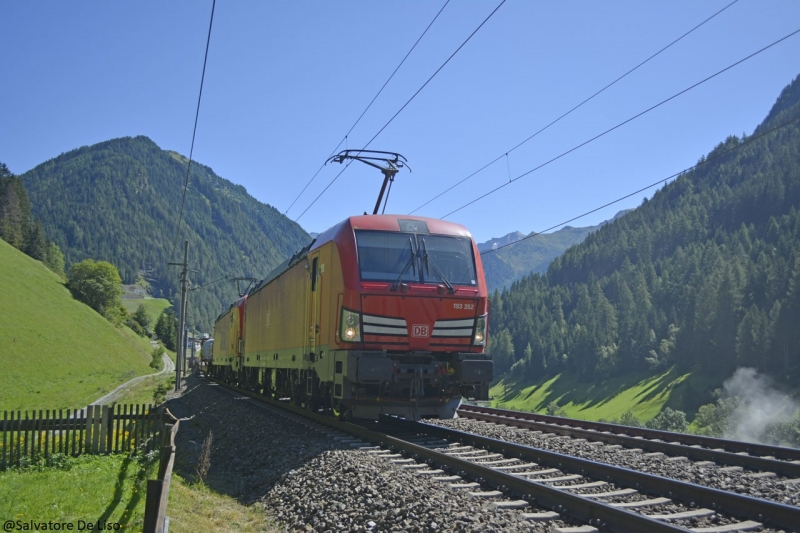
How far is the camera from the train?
463 inches

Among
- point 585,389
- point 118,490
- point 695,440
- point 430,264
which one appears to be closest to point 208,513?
point 118,490

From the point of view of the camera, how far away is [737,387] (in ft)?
318

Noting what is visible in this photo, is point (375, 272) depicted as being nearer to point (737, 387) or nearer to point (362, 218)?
point (362, 218)

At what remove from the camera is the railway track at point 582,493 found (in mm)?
6027

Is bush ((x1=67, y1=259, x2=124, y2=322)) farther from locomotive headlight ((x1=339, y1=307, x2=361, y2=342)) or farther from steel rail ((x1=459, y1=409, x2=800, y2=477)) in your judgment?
steel rail ((x1=459, y1=409, x2=800, y2=477))

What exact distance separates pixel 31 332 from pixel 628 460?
65509 mm

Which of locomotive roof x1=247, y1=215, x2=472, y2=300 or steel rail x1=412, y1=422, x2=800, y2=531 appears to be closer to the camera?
steel rail x1=412, y1=422, x2=800, y2=531

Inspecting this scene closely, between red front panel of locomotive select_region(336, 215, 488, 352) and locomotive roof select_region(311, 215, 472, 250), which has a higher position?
locomotive roof select_region(311, 215, 472, 250)

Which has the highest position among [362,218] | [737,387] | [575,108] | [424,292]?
[575,108]

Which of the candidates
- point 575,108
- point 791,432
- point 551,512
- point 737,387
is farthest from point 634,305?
point 551,512

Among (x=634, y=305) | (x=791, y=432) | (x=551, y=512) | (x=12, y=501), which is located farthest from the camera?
(x=634, y=305)

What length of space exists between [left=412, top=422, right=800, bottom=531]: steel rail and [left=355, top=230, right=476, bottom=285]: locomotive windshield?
147 inches

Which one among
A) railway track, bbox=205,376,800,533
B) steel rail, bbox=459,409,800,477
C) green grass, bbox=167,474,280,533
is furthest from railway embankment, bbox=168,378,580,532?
steel rail, bbox=459,409,800,477

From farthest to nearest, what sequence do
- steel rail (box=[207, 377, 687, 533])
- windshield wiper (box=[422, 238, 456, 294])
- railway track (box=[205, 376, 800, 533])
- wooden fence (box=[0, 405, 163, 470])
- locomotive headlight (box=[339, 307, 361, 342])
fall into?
windshield wiper (box=[422, 238, 456, 294])
wooden fence (box=[0, 405, 163, 470])
locomotive headlight (box=[339, 307, 361, 342])
railway track (box=[205, 376, 800, 533])
steel rail (box=[207, 377, 687, 533])
